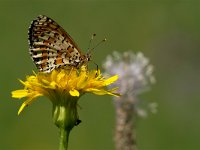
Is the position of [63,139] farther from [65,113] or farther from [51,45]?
[51,45]

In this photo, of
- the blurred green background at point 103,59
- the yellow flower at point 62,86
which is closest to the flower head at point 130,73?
the yellow flower at point 62,86

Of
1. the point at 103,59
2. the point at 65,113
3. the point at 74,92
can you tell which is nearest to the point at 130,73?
the point at 65,113

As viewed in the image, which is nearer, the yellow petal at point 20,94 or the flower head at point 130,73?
the yellow petal at point 20,94

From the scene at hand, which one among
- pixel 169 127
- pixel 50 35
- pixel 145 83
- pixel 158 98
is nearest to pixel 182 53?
pixel 158 98

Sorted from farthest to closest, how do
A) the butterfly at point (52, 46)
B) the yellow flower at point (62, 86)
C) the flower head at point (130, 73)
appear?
the flower head at point (130, 73), the butterfly at point (52, 46), the yellow flower at point (62, 86)

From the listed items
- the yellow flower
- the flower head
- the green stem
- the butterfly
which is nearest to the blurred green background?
the flower head

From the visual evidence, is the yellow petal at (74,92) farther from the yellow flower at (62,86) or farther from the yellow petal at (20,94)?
the yellow petal at (20,94)

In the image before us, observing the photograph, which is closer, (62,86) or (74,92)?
(74,92)

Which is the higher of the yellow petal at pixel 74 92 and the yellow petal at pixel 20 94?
the yellow petal at pixel 20 94
